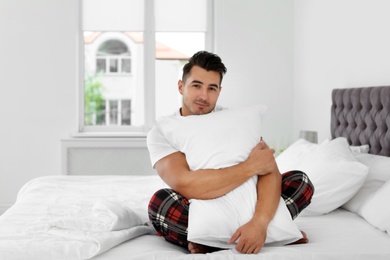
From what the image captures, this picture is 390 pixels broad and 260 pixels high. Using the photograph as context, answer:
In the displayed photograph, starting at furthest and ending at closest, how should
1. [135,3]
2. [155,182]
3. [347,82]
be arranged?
[135,3] → [347,82] → [155,182]

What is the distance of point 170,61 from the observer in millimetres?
5887

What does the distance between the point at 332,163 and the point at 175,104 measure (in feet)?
10.3

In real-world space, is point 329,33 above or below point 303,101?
above

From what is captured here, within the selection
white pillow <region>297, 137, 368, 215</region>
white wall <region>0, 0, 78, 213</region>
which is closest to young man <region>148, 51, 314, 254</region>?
white pillow <region>297, 137, 368, 215</region>

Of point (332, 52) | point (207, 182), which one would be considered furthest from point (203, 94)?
point (332, 52)

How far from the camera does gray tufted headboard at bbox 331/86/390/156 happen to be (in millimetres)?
3299

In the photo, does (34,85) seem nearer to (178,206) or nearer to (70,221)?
(70,221)

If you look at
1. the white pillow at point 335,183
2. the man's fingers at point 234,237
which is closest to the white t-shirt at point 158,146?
the man's fingers at point 234,237

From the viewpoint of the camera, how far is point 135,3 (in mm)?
5762

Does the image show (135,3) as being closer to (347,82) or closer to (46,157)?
(46,157)

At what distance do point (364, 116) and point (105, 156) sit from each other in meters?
2.67

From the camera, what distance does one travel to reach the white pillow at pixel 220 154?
2102mm

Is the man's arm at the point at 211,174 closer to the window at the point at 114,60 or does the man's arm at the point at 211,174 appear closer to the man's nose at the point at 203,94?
the man's nose at the point at 203,94

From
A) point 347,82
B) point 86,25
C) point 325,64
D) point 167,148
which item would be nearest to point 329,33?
point 325,64
